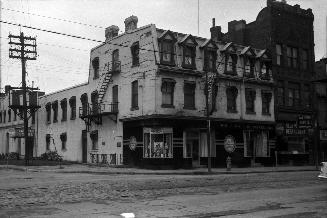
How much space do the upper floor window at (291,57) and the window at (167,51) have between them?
45.8ft

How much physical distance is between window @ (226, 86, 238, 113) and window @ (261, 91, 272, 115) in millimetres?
3481

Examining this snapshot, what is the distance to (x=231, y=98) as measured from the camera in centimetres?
3894

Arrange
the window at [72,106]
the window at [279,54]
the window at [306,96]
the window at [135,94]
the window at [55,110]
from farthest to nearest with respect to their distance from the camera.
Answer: the window at [55,110], the window at [72,106], the window at [306,96], the window at [279,54], the window at [135,94]

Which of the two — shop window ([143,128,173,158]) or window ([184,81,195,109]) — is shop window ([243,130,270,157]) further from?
shop window ([143,128,173,158])

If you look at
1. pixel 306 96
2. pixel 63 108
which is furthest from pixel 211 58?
pixel 63 108

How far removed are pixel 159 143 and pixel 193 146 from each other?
3.67 m

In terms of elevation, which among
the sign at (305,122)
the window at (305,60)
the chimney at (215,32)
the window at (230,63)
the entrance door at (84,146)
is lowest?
the entrance door at (84,146)

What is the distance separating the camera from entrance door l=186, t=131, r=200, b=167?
3569 centimetres

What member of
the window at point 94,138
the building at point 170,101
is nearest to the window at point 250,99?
the building at point 170,101

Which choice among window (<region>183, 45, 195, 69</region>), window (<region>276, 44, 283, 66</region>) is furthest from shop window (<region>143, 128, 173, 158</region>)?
window (<region>276, 44, 283, 66</region>)

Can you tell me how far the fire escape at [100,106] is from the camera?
38.4 m

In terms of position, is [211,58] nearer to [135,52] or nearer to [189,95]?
[189,95]

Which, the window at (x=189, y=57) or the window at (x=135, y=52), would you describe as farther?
the window at (x=135, y=52)

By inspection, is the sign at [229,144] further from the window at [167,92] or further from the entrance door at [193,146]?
the window at [167,92]
